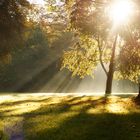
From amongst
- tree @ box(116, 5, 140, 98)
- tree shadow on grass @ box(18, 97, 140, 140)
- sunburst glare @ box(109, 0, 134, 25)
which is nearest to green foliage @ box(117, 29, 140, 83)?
tree @ box(116, 5, 140, 98)

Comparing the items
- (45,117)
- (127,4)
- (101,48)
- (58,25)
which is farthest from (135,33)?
(58,25)

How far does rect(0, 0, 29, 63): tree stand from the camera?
35.9 m

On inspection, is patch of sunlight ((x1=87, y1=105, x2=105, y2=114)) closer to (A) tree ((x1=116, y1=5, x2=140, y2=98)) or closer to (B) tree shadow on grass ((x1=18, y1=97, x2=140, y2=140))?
(B) tree shadow on grass ((x1=18, y1=97, x2=140, y2=140))

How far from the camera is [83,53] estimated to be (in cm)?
4072

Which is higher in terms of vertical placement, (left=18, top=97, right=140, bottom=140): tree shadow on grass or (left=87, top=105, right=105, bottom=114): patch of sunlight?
(left=87, top=105, right=105, bottom=114): patch of sunlight

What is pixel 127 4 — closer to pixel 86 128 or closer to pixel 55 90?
pixel 86 128

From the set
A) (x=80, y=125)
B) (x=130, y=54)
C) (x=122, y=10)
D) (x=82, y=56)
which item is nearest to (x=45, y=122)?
(x=80, y=125)

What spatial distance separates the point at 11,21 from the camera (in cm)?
3619

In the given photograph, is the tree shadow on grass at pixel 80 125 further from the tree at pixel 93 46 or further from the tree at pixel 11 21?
the tree at pixel 11 21

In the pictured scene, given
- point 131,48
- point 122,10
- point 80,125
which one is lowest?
point 80,125

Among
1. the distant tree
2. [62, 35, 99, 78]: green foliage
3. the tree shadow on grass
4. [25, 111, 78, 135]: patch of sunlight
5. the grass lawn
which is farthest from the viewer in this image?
[62, 35, 99, 78]: green foliage

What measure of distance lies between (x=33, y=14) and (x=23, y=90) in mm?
45409

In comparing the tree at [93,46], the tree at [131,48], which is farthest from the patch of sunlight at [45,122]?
the tree at [93,46]

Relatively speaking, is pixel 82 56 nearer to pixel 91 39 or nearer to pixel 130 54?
pixel 91 39
